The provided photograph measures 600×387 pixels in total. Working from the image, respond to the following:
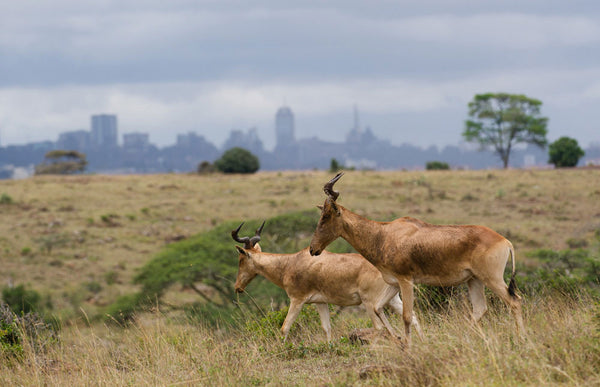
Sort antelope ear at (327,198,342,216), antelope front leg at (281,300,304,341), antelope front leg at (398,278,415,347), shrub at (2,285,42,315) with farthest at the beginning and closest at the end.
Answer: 1. shrub at (2,285,42,315)
2. antelope front leg at (281,300,304,341)
3. antelope ear at (327,198,342,216)
4. antelope front leg at (398,278,415,347)

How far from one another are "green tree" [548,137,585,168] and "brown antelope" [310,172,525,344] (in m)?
66.2

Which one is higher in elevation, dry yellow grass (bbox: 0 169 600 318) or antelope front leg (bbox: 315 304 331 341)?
antelope front leg (bbox: 315 304 331 341)

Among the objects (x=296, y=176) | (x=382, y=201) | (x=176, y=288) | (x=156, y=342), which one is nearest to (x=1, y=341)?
(x=156, y=342)

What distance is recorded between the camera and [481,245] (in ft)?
26.6

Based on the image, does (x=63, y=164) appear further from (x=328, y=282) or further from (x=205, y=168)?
(x=328, y=282)

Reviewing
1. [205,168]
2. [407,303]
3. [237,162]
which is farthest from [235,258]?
[205,168]

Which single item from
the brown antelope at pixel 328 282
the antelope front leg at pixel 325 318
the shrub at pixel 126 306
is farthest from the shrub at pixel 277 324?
the shrub at pixel 126 306

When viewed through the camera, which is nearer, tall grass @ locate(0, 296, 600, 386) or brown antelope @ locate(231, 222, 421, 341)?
tall grass @ locate(0, 296, 600, 386)

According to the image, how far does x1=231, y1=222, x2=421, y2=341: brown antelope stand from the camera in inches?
400

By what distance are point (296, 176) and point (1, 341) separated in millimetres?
46346

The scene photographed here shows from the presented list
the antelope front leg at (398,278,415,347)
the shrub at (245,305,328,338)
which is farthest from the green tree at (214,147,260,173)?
the antelope front leg at (398,278,415,347)

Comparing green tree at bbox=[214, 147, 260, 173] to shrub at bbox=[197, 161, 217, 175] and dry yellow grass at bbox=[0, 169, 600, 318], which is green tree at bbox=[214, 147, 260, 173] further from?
dry yellow grass at bbox=[0, 169, 600, 318]

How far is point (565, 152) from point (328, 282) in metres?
65.2

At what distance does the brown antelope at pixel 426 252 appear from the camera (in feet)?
26.5
